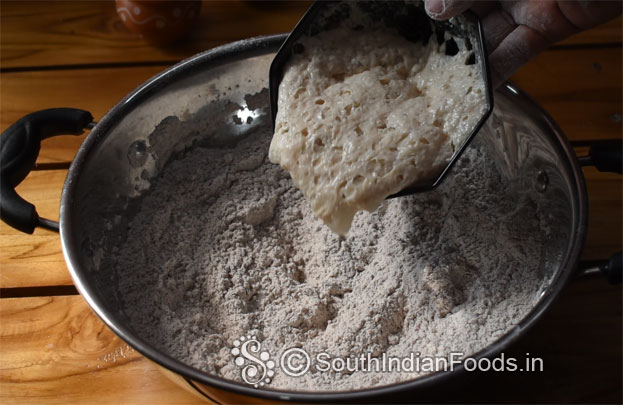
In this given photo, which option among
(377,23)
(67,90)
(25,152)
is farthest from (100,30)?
(377,23)

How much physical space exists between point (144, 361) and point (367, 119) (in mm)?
389

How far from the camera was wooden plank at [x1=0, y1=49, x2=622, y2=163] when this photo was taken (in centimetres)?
99

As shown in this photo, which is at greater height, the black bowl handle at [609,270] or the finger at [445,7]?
the finger at [445,7]

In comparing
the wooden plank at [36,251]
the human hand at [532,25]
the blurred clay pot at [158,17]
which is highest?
the blurred clay pot at [158,17]

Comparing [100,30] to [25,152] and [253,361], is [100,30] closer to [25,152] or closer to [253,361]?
[25,152]

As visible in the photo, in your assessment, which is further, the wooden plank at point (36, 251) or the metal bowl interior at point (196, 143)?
the wooden plank at point (36, 251)

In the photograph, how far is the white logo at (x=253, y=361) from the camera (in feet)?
2.28

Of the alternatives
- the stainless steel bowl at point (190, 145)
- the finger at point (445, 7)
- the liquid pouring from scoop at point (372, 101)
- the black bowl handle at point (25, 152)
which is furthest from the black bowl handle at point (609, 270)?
the black bowl handle at point (25, 152)

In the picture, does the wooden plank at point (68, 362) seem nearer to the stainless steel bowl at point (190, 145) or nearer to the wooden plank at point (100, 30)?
the stainless steel bowl at point (190, 145)

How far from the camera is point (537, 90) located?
1033 millimetres

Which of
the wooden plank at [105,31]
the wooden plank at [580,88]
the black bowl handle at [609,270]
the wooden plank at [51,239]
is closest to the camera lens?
the black bowl handle at [609,270]

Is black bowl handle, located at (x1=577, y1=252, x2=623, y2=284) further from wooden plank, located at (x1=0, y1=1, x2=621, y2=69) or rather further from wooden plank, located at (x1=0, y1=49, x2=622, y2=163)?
wooden plank, located at (x1=0, y1=1, x2=621, y2=69)

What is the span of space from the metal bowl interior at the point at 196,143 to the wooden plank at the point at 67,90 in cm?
19

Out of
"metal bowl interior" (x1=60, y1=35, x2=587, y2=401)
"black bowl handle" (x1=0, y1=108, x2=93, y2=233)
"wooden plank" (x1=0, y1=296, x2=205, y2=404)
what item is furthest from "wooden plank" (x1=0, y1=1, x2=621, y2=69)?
"wooden plank" (x1=0, y1=296, x2=205, y2=404)
